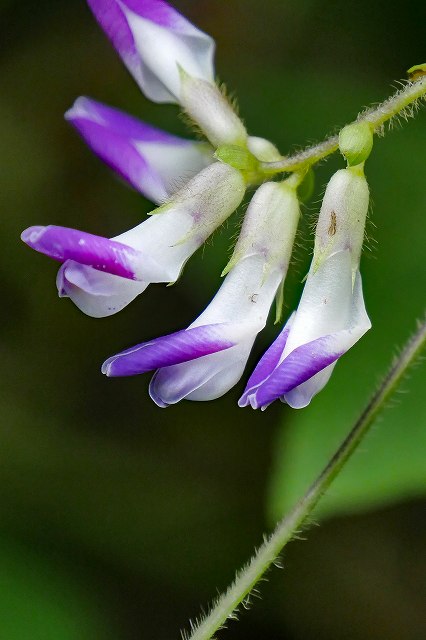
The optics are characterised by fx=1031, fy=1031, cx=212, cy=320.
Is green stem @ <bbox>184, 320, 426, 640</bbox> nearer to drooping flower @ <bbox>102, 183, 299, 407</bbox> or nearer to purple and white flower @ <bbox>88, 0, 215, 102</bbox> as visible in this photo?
drooping flower @ <bbox>102, 183, 299, 407</bbox>

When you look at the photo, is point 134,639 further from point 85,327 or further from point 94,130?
point 94,130

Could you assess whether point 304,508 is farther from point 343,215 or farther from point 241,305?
point 343,215

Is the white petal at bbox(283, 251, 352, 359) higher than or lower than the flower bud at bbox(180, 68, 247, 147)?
lower

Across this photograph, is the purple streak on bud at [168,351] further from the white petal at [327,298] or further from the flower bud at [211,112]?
the flower bud at [211,112]

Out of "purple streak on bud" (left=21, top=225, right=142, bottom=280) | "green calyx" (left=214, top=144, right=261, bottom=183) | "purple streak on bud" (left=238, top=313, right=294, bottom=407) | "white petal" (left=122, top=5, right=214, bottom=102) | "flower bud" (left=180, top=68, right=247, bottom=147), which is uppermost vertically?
"white petal" (left=122, top=5, right=214, bottom=102)

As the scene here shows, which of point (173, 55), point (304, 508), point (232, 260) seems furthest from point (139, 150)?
point (304, 508)

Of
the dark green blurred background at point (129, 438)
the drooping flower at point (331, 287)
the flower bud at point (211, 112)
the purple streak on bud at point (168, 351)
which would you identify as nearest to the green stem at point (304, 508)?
the drooping flower at point (331, 287)

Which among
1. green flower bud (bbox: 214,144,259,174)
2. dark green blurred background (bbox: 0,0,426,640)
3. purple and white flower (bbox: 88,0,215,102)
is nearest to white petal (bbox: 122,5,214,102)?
purple and white flower (bbox: 88,0,215,102)

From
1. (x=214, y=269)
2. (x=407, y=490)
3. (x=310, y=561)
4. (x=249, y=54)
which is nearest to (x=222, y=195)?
(x=407, y=490)
